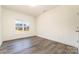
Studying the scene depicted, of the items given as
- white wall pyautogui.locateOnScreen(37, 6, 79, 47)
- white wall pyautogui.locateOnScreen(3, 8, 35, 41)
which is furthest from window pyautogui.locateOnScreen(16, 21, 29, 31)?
white wall pyautogui.locateOnScreen(37, 6, 79, 47)

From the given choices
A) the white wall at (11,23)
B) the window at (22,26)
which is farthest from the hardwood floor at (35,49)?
the window at (22,26)

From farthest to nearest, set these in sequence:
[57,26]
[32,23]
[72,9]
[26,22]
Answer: [32,23], [26,22], [57,26], [72,9]

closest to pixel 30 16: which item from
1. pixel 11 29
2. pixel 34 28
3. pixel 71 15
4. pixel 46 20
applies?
pixel 34 28

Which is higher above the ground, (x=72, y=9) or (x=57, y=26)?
(x=72, y=9)

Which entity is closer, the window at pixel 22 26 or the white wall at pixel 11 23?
the white wall at pixel 11 23

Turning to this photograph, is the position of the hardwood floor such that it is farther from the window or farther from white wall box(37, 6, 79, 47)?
the window

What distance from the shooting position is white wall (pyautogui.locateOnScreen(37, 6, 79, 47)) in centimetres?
236

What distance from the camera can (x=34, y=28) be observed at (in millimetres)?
4711

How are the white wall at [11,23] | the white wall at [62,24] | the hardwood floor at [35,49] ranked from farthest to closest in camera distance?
1. the white wall at [11,23]
2. the white wall at [62,24]
3. the hardwood floor at [35,49]

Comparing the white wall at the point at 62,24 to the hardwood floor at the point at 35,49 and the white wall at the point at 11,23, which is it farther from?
the white wall at the point at 11,23

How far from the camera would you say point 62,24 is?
2768 mm

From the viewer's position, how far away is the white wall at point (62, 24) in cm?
236
